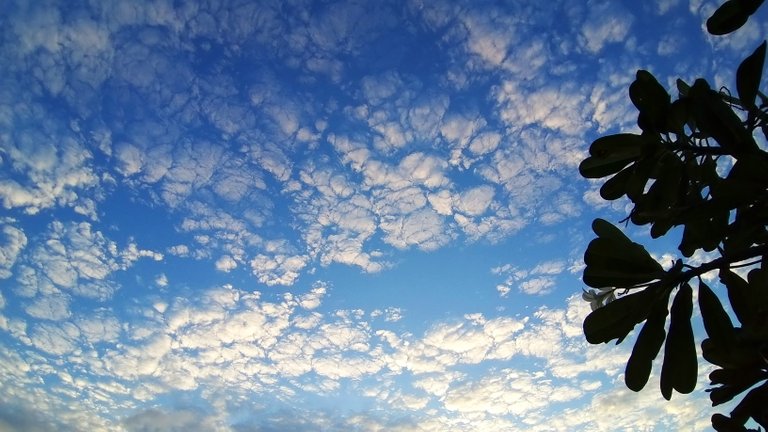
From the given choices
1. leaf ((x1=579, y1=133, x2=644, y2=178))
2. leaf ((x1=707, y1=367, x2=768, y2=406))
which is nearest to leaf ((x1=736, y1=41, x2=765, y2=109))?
leaf ((x1=579, y1=133, x2=644, y2=178))

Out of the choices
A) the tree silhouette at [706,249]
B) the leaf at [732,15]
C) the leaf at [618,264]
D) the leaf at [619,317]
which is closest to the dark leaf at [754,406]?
the tree silhouette at [706,249]

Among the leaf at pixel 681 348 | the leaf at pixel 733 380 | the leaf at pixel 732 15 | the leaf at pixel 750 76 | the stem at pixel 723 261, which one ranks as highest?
the leaf at pixel 732 15

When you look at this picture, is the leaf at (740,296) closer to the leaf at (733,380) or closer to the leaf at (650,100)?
the leaf at (733,380)

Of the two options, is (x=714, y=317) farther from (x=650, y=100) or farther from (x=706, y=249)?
(x=650, y=100)

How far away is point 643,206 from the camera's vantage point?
6.89ft

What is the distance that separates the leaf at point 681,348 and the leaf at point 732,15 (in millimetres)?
1049

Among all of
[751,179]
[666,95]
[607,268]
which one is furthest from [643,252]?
[666,95]

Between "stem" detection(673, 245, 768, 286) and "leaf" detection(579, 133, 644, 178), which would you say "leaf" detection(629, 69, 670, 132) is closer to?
"leaf" detection(579, 133, 644, 178)

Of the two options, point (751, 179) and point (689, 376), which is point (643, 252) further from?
point (689, 376)

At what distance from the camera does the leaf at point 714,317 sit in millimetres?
1712

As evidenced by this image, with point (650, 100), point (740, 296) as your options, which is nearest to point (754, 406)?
point (740, 296)

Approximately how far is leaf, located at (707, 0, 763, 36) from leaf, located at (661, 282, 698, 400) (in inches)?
41.3

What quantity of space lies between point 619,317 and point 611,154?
0.76m

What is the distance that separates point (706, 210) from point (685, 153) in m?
0.35
